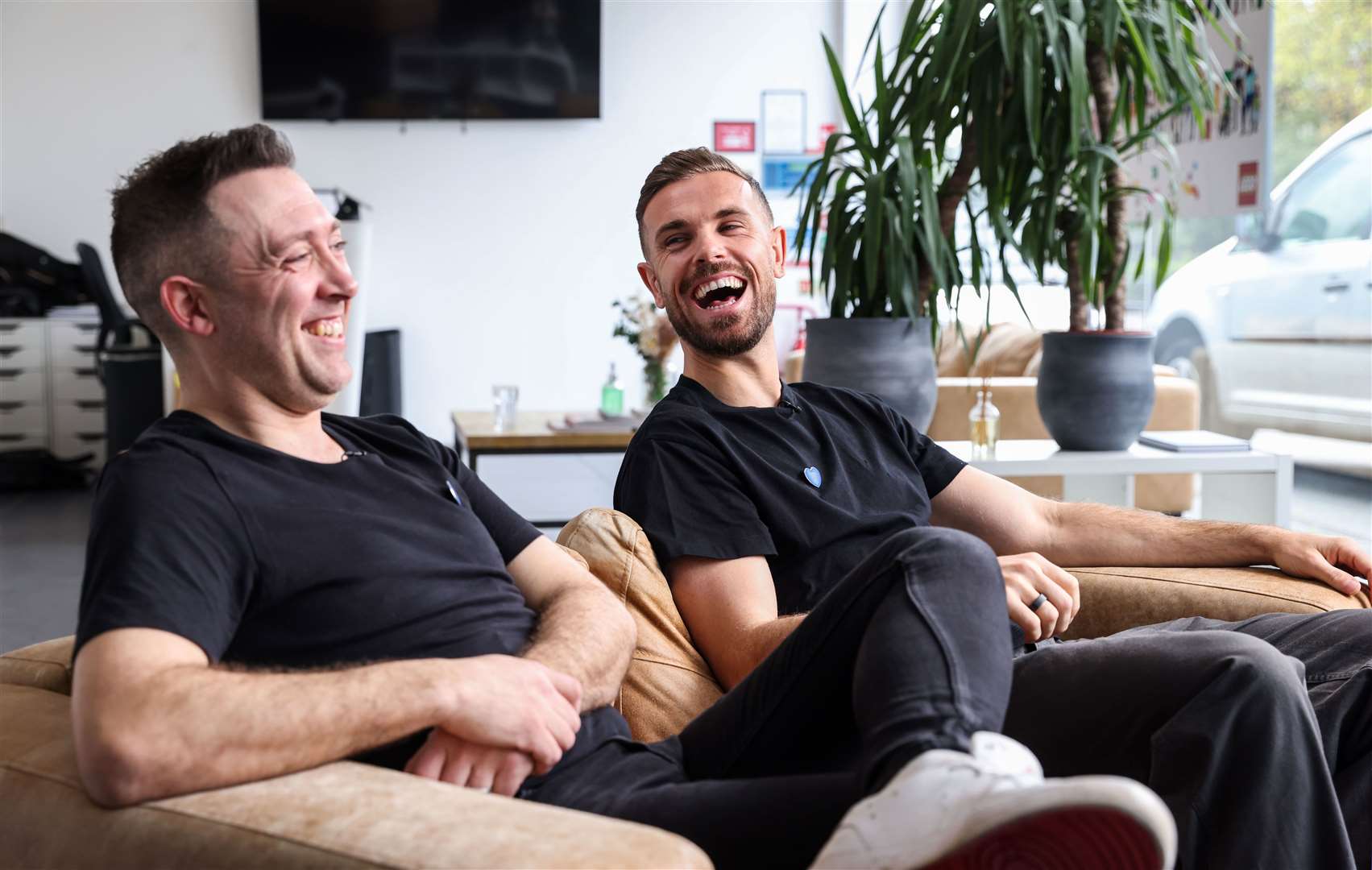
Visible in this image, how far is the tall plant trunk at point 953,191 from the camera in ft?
9.43

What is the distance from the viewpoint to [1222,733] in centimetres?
121

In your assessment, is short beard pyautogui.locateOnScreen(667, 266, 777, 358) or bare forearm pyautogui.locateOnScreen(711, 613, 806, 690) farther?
short beard pyautogui.locateOnScreen(667, 266, 777, 358)

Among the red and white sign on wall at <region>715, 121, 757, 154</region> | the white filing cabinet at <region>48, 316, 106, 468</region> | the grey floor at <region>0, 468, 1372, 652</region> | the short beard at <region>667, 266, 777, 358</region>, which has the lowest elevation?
the grey floor at <region>0, 468, 1372, 652</region>

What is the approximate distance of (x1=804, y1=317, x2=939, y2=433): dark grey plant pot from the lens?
2779mm

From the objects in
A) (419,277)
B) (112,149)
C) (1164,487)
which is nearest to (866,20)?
(419,277)

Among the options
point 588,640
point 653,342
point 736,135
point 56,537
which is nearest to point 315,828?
point 588,640

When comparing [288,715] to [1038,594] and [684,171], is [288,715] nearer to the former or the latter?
[1038,594]

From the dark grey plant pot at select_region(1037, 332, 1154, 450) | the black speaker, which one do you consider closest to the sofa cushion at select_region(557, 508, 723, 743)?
the dark grey plant pot at select_region(1037, 332, 1154, 450)

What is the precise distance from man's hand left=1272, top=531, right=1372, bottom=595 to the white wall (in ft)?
17.9

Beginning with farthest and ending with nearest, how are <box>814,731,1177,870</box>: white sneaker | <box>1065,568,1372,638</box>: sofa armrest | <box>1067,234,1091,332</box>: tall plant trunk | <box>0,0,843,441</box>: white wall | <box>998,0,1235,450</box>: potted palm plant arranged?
<box>0,0,843,441</box>: white wall < <box>1067,234,1091,332</box>: tall plant trunk < <box>998,0,1235,450</box>: potted palm plant < <box>1065,568,1372,638</box>: sofa armrest < <box>814,731,1177,870</box>: white sneaker

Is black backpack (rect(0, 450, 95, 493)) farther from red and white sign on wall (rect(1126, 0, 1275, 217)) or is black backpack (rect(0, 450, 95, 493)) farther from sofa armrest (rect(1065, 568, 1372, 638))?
sofa armrest (rect(1065, 568, 1372, 638))

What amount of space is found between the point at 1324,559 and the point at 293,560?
4.62ft

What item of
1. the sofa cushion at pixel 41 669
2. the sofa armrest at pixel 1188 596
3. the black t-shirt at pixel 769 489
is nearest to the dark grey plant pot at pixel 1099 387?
the sofa armrest at pixel 1188 596

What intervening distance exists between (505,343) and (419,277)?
1.95 ft
